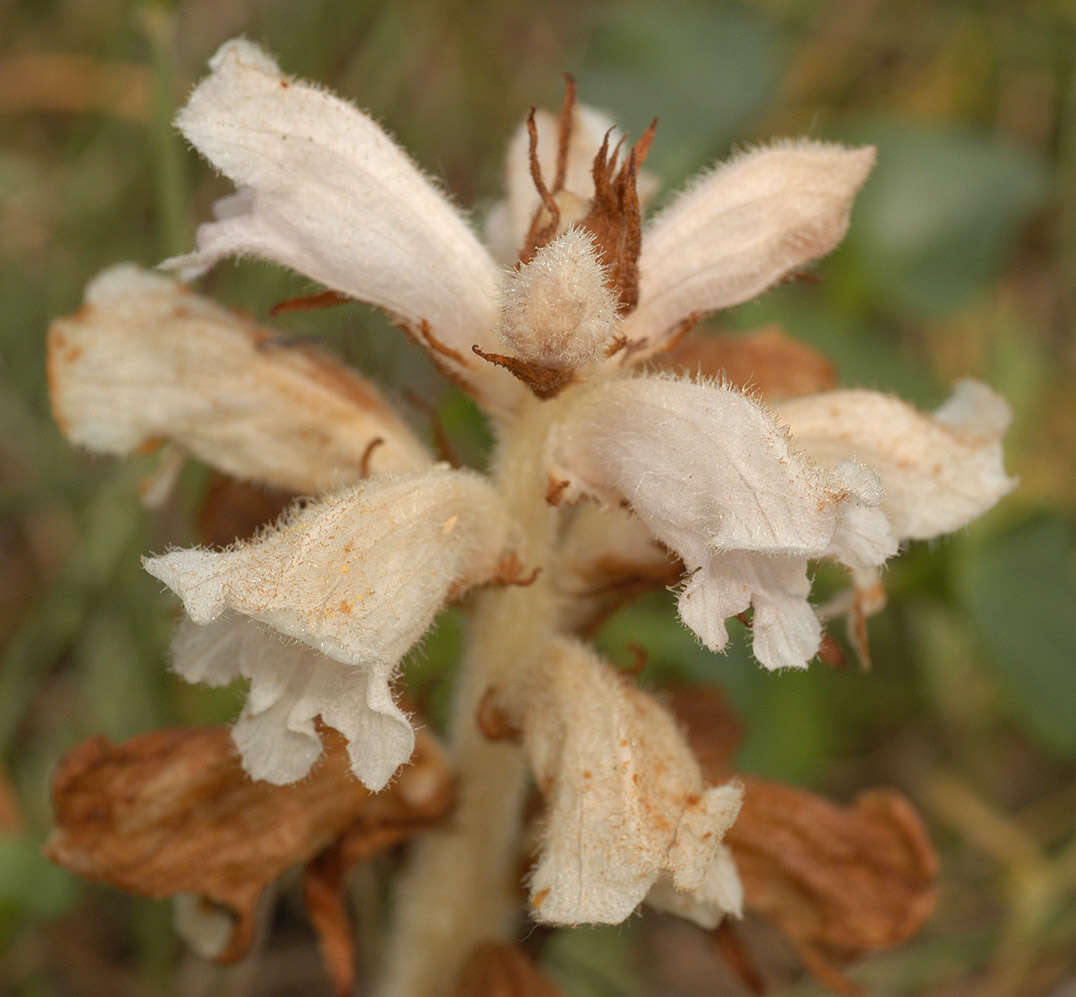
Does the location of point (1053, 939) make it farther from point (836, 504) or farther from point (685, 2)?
point (685, 2)

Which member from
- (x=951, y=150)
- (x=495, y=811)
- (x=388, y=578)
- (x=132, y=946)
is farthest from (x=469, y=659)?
(x=951, y=150)

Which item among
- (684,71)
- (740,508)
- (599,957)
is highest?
(740,508)

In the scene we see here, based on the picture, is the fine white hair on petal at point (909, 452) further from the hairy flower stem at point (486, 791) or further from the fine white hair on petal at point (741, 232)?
the hairy flower stem at point (486, 791)

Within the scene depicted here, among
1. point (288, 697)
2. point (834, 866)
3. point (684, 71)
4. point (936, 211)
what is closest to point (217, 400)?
point (288, 697)

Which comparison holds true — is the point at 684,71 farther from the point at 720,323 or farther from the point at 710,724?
the point at 710,724

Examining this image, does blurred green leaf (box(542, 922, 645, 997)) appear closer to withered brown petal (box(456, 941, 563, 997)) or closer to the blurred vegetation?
the blurred vegetation

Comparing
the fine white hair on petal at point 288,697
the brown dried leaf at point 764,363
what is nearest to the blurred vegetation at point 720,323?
the brown dried leaf at point 764,363
